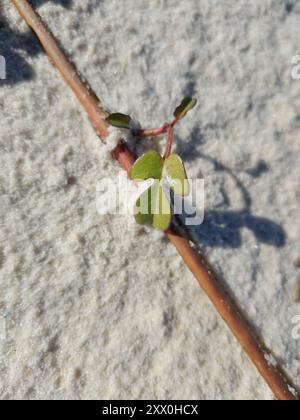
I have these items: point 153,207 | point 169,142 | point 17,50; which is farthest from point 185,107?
point 17,50

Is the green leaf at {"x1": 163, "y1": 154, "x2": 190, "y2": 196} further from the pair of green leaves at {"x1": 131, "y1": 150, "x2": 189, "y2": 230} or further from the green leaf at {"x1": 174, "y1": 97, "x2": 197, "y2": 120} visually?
the green leaf at {"x1": 174, "y1": 97, "x2": 197, "y2": 120}

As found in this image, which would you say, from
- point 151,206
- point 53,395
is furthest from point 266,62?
point 53,395

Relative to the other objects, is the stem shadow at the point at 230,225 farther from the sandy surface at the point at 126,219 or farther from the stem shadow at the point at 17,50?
the stem shadow at the point at 17,50

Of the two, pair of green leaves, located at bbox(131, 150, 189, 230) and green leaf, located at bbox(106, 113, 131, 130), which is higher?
green leaf, located at bbox(106, 113, 131, 130)

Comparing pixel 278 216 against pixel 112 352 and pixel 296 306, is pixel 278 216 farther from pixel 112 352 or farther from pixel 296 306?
pixel 112 352

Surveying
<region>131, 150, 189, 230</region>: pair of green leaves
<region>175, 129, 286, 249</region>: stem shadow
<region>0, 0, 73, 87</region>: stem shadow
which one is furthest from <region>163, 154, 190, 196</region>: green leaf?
<region>0, 0, 73, 87</region>: stem shadow

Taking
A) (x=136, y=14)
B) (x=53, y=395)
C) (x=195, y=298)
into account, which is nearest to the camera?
(x=53, y=395)
